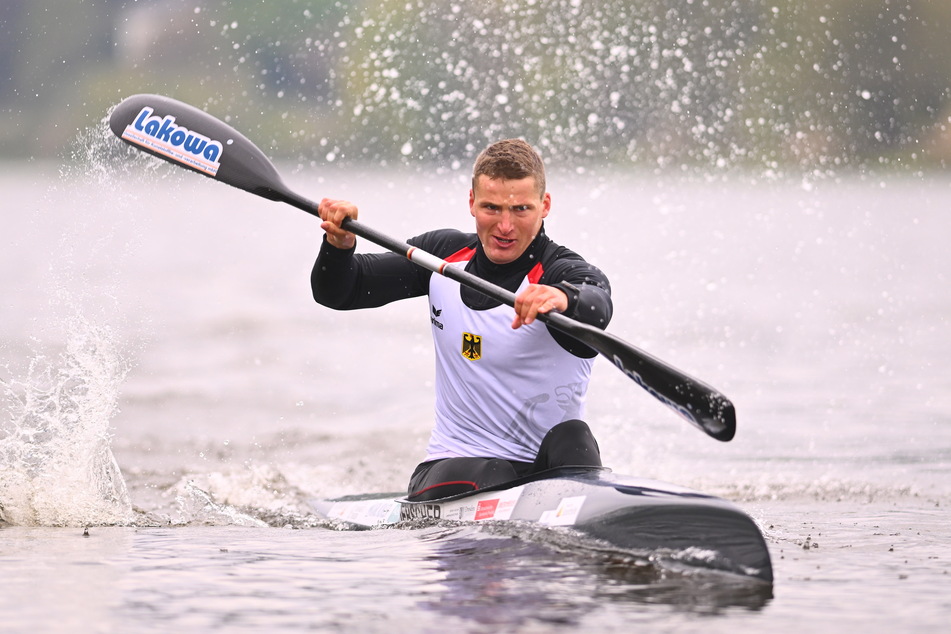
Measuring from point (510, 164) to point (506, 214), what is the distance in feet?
0.57

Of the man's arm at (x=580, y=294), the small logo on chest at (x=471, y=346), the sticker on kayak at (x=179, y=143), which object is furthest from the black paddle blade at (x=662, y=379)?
the sticker on kayak at (x=179, y=143)

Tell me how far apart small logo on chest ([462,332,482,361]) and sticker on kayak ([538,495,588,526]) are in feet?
2.12

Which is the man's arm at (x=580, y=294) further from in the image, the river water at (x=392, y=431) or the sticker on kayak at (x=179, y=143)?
the sticker on kayak at (x=179, y=143)

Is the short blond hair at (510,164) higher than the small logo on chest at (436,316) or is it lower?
higher

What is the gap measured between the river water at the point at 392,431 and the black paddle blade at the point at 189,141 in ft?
3.81

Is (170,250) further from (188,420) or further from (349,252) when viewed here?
(349,252)

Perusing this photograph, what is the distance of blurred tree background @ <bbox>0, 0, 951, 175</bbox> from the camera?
2850cm

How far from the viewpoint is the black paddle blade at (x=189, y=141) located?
5.39 meters

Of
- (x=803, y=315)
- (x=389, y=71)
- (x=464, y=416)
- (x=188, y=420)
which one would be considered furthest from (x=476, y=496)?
(x=389, y=71)

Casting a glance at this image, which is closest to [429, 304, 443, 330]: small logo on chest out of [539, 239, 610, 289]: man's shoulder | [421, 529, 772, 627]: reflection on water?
[539, 239, 610, 289]: man's shoulder

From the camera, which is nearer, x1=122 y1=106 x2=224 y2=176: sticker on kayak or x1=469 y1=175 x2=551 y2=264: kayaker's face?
x1=469 y1=175 x2=551 y2=264: kayaker's face

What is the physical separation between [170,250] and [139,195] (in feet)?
26.5

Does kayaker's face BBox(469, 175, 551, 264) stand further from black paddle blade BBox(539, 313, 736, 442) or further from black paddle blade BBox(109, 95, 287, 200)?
black paddle blade BBox(109, 95, 287, 200)

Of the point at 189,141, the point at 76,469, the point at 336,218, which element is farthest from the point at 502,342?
the point at 76,469
